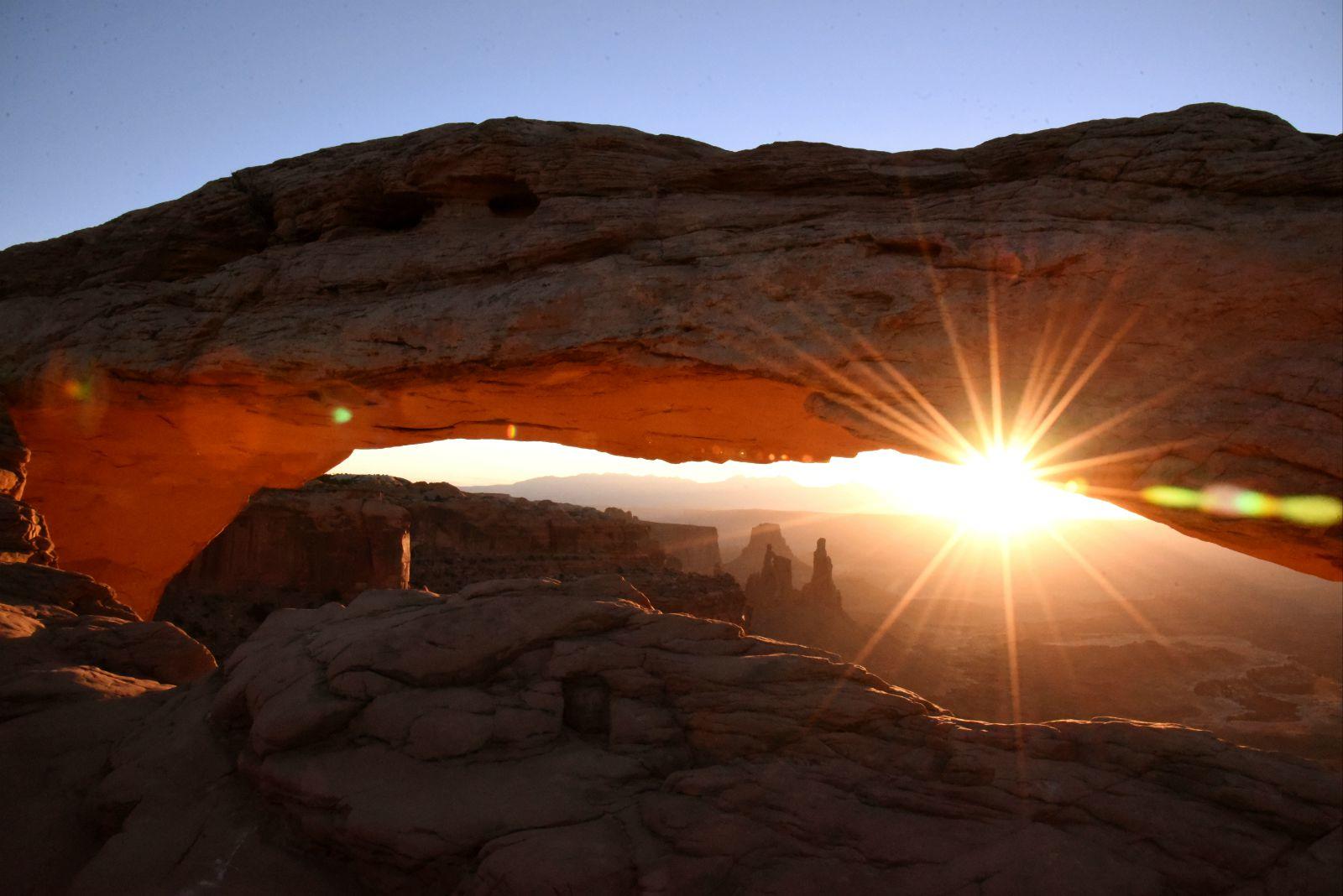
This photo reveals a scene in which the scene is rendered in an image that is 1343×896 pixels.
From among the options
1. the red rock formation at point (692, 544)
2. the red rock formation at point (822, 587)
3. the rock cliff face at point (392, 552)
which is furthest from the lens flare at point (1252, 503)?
the red rock formation at point (692, 544)

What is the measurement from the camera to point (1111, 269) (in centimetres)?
745

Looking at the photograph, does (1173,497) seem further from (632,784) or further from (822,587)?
(822,587)

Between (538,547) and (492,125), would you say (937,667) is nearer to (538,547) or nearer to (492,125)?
(538,547)

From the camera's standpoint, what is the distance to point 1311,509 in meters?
6.41

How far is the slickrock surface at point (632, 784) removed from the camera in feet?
15.7

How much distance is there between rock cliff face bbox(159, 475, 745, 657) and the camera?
71.1 ft

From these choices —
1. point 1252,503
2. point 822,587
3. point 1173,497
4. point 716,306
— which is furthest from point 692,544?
point 1252,503

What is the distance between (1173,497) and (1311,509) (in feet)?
3.19

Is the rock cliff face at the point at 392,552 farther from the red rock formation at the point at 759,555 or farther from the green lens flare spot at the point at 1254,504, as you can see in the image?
the red rock formation at the point at 759,555

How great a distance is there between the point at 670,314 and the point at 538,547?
85.0ft

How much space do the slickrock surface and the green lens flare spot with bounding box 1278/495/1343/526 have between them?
214 cm

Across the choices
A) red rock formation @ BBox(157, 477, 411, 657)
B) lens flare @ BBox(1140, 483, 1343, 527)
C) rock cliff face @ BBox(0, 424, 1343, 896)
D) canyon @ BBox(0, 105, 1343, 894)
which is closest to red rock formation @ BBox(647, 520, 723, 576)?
red rock formation @ BBox(157, 477, 411, 657)

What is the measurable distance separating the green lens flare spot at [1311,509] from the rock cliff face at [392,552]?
20.0 m

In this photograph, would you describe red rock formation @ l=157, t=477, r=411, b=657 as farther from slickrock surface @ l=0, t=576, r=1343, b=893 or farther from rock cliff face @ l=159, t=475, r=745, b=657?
slickrock surface @ l=0, t=576, r=1343, b=893
